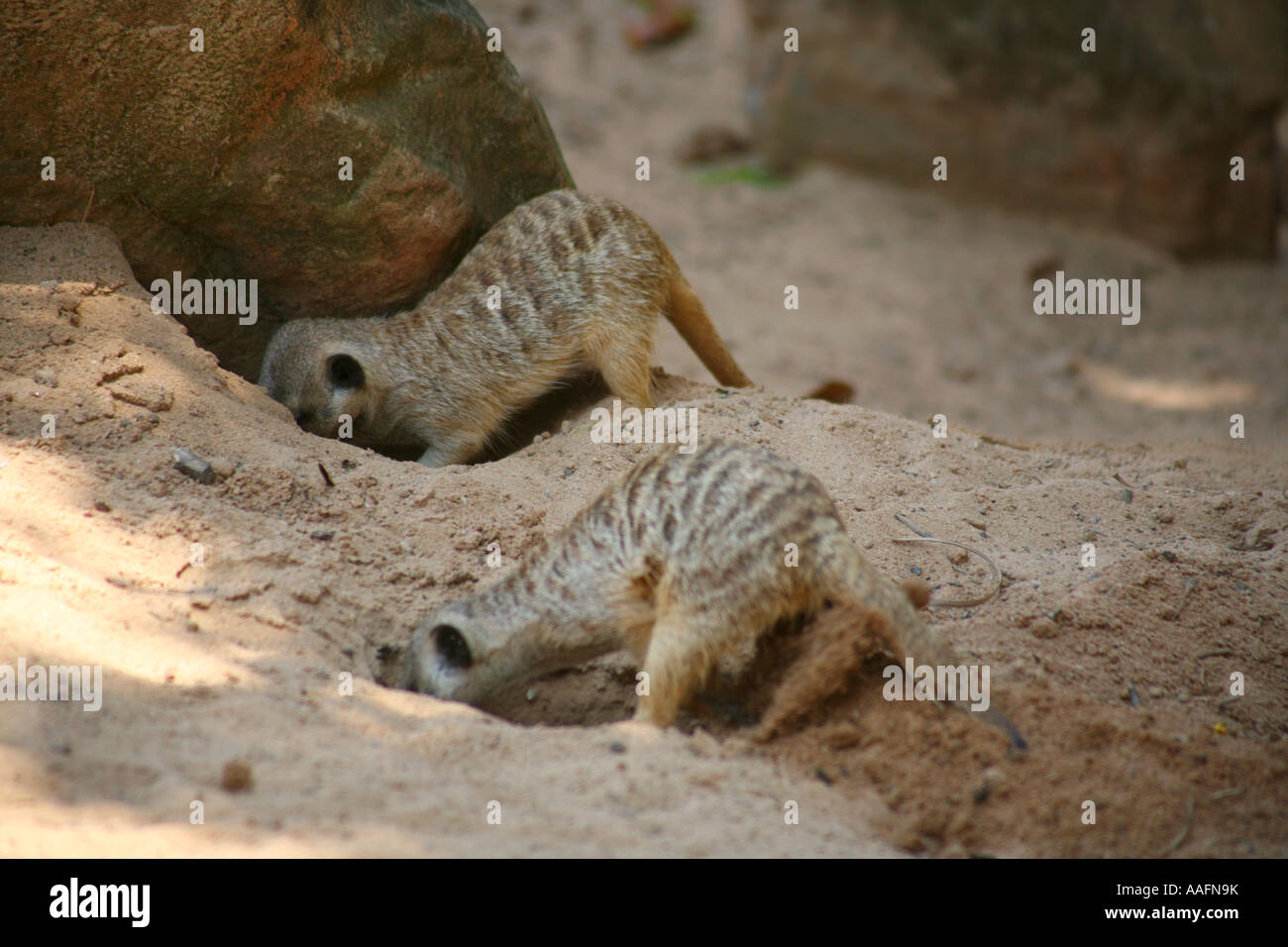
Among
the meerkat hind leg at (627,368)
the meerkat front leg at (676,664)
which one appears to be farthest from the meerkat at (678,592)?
the meerkat hind leg at (627,368)

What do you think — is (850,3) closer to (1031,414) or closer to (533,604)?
(1031,414)

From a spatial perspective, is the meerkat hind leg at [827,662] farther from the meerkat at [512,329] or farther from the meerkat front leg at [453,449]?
the meerkat front leg at [453,449]

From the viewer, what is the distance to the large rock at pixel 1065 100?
26.8 feet

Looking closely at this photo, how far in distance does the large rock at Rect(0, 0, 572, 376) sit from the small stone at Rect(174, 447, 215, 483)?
1.14 metres

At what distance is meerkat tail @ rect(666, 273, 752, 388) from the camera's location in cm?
493

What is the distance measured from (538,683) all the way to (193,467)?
1.28m

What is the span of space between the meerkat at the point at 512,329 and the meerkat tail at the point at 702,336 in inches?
6.4

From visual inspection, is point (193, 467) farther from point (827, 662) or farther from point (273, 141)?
point (827, 662)

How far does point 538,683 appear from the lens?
3414 millimetres

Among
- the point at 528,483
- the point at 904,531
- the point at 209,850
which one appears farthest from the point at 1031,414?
the point at 209,850

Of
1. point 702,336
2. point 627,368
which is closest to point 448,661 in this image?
point 627,368
